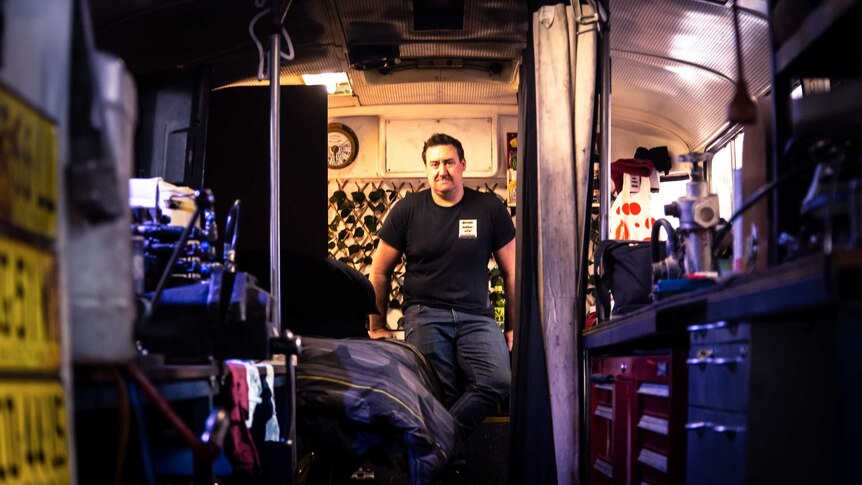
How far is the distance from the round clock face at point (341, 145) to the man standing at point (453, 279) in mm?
1705

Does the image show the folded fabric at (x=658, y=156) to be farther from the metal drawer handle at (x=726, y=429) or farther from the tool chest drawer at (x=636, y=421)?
the metal drawer handle at (x=726, y=429)

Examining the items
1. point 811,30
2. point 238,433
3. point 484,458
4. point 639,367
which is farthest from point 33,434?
point 484,458

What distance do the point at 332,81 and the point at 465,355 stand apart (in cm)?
201

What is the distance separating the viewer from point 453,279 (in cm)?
409

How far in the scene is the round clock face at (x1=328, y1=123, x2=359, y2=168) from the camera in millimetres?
6051

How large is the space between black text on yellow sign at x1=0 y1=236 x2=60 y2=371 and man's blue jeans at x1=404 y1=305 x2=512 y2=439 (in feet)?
10.4

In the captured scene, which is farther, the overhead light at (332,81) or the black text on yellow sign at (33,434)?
the overhead light at (332,81)

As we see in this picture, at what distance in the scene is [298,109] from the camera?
13.6ft

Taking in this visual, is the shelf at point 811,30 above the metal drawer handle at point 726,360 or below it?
above

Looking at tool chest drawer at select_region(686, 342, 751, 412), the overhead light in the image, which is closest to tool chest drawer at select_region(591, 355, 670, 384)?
tool chest drawer at select_region(686, 342, 751, 412)

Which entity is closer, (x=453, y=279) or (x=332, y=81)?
(x=453, y=279)

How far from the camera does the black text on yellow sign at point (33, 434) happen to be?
78 cm

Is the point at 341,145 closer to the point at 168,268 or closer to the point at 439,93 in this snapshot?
the point at 439,93

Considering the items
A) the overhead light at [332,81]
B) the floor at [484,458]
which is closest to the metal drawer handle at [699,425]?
the floor at [484,458]
